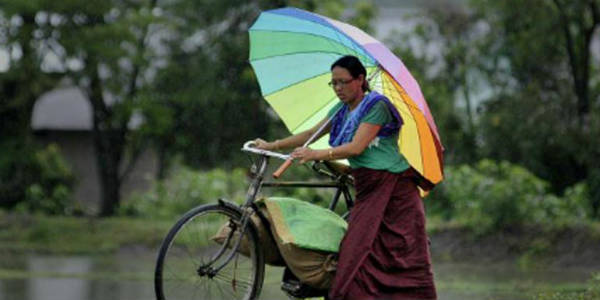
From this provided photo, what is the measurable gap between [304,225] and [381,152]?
67 cm

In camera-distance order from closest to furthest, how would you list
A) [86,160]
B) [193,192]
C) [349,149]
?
[349,149]
[193,192]
[86,160]

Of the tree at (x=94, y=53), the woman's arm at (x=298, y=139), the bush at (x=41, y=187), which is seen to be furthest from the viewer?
the bush at (x=41, y=187)

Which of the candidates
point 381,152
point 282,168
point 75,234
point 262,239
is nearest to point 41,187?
point 75,234

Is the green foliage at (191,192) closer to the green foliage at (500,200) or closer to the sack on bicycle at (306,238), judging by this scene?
the green foliage at (500,200)

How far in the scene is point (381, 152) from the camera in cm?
750

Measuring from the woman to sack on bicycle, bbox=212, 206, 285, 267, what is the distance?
16.6 inches

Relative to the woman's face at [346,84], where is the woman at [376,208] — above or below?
below

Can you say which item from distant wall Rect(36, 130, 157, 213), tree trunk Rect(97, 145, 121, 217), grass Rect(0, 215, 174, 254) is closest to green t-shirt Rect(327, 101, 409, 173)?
grass Rect(0, 215, 174, 254)

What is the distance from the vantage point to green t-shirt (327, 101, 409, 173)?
7391 mm

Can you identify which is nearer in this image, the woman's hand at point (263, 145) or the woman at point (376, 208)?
the woman at point (376, 208)

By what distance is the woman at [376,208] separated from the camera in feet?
24.0

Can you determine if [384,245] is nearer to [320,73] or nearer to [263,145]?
[263,145]

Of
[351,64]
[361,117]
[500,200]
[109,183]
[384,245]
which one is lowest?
[109,183]

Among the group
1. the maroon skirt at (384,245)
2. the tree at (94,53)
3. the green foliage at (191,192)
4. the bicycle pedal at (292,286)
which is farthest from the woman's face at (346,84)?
the tree at (94,53)
